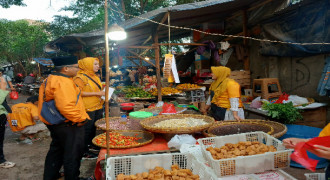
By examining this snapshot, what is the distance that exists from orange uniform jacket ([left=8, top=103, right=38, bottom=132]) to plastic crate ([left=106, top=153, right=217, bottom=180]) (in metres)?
5.47

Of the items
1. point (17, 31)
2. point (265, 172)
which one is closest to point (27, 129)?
point (265, 172)

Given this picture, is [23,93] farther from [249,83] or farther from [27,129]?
[249,83]

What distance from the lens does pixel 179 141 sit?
2.61m

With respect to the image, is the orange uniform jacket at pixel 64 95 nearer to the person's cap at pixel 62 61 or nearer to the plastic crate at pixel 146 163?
the person's cap at pixel 62 61

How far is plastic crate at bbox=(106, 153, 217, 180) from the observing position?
1.94 meters

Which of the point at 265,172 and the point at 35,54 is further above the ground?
the point at 35,54

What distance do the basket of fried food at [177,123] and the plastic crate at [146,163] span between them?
0.62m

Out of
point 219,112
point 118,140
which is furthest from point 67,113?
point 219,112

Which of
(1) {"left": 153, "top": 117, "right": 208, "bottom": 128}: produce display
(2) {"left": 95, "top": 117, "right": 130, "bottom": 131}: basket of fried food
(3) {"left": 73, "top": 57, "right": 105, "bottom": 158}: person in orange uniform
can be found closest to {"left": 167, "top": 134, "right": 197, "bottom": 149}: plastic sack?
Answer: (1) {"left": 153, "top": 117, "right": 208, "bottom": 128}: produce display

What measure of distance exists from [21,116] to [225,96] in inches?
231

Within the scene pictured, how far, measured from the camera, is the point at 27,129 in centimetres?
632

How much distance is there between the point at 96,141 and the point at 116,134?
375mm

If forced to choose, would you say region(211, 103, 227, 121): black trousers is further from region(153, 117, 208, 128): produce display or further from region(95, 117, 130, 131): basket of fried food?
region(95, 117, 130, 131): basket of fried food

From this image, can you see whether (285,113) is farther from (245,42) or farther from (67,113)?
(67,113)
